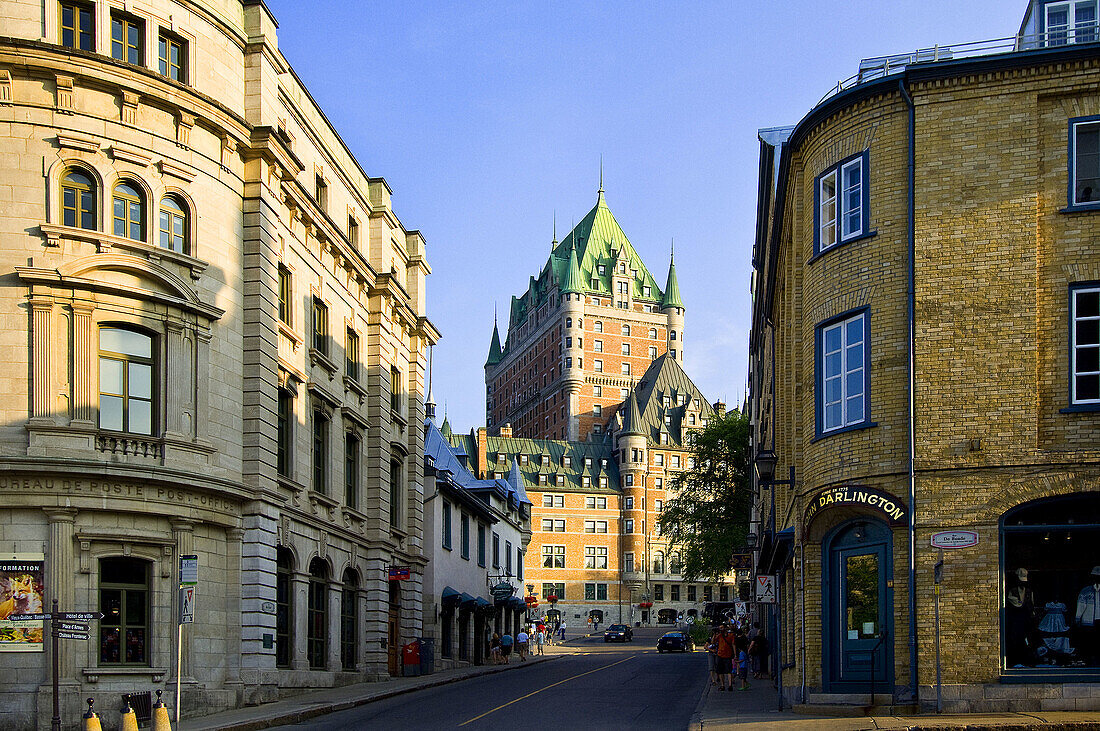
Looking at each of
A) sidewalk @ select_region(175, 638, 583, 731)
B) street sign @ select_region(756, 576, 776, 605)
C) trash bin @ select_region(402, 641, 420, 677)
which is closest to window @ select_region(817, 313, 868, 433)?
street sign @ select_region(756, 576, 776, 605)

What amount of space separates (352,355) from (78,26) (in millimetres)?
14448

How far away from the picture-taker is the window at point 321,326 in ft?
111

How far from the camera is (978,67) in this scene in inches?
772

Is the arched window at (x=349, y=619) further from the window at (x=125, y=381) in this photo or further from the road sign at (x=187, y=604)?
the road sign at (x=187, y=604)

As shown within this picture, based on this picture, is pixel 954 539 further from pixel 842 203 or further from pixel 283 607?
pixel 283 607

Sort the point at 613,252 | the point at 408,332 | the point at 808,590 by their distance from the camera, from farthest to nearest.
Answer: the point at 613,252, the point at 408,332, the point at 808,590

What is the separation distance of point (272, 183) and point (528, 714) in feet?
44.5

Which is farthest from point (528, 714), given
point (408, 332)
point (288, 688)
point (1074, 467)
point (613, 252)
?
point (613, 252)

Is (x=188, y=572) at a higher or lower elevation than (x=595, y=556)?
higher

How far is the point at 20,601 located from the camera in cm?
2312

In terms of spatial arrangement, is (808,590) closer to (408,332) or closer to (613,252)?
(408,332)

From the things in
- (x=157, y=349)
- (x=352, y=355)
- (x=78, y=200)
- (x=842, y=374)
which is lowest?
(x=842, y=374)

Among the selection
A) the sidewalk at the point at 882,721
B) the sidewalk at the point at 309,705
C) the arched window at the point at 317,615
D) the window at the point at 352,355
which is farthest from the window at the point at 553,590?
the sidewalk at the point at 882,721

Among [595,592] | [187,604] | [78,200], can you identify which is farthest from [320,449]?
[595,592]
